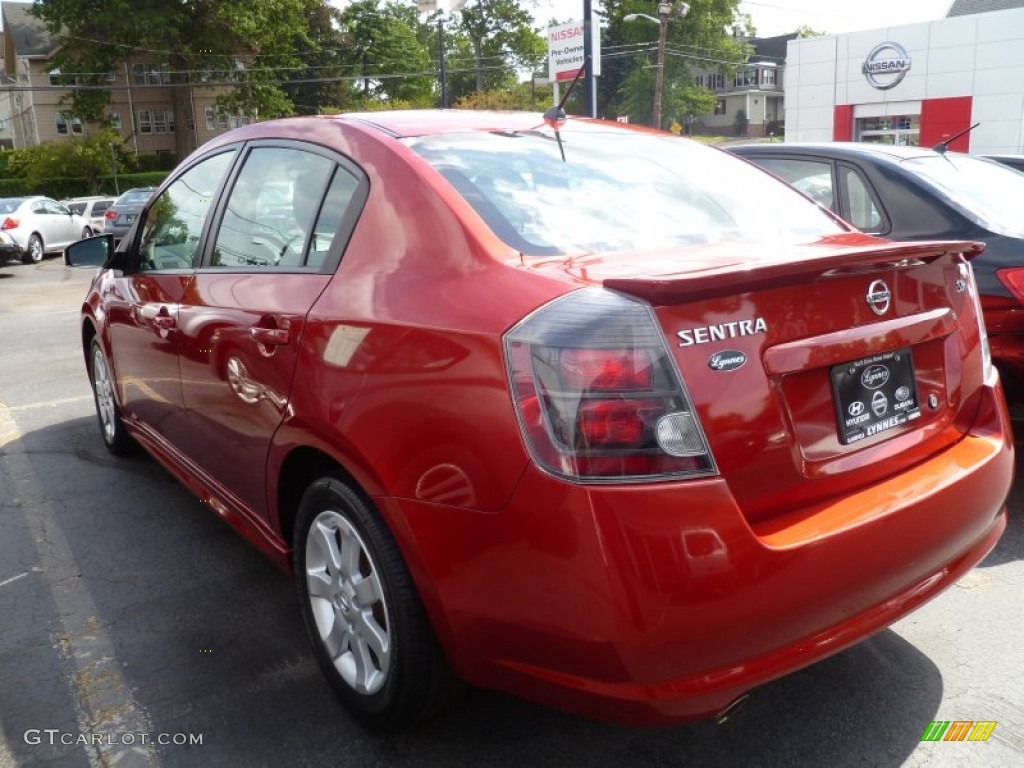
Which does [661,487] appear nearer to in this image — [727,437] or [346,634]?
[727,437]

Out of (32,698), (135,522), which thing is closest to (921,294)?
(32,698)

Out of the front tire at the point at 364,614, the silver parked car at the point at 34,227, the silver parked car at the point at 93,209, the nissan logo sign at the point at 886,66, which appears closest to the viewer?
the front tire at the point at 364,614

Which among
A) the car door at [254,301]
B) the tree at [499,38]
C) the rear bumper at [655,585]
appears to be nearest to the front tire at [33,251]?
the car door at [254,301]

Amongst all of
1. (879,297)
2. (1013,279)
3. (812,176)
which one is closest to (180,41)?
(812,176)

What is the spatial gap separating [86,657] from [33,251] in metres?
19.6

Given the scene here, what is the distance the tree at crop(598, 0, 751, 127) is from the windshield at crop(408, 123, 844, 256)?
67.1 meters

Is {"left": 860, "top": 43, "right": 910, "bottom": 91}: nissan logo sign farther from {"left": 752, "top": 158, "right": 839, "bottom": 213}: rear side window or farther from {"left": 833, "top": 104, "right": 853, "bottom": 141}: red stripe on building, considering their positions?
{"left": 752, "top": 158, "right": 839, "bottom": 213}: rear side window

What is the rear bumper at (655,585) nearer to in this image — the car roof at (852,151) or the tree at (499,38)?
the car roof at (852,151)

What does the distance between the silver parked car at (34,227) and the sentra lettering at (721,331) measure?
18772 mm

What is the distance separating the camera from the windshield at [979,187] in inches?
178

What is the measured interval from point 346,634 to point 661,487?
117 cm

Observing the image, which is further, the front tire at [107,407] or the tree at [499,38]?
the tree at [499,38]

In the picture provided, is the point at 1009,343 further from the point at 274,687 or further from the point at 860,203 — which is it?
the point at 274,687

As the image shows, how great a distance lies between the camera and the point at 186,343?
136 inches
